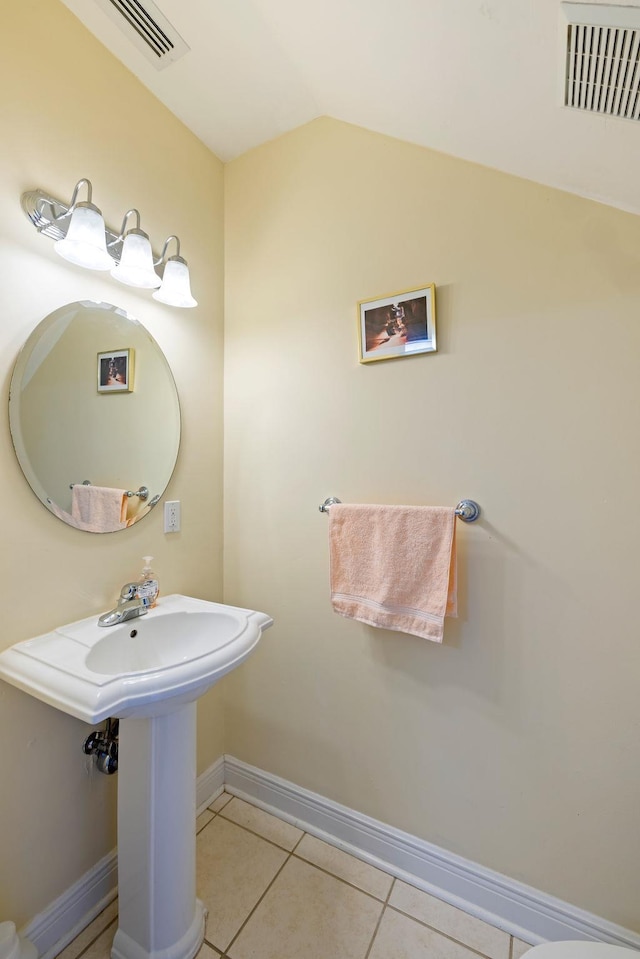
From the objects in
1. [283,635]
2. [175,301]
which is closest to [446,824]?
[283,635]

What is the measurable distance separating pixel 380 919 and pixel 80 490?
1514 millimetres

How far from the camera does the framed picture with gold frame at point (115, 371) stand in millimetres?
1153

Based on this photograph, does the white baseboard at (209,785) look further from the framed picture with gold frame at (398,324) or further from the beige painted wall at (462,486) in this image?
the framed picture with gold frame at (398,324)

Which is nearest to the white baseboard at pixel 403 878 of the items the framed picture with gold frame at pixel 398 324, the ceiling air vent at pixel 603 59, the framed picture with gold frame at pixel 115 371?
the framed picture with gold frame at pixel 115 371

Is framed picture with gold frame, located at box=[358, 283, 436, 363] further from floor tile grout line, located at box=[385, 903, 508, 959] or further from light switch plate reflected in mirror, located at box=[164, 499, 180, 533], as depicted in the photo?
Result: floor tile grout line, located at box=[385, 903, 508, 959]

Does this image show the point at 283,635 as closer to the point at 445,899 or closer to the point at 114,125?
the point at 445,899

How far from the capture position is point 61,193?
1037mm

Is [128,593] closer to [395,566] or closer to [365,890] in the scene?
[395,566]

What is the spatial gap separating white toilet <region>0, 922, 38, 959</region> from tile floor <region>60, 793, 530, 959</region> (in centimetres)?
15

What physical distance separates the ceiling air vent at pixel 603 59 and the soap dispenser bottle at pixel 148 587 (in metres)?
1.53

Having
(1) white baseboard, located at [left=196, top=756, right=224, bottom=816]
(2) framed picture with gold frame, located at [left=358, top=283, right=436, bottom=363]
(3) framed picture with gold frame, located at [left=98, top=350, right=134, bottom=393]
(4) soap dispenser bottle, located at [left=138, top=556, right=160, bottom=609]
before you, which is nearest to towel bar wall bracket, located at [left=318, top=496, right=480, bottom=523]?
(2) framed picture with gold frame, located at [left=358, top=283, right=436, bottom=363]

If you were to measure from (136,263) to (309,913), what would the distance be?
1966 mm

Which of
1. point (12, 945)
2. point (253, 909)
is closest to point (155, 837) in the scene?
point (12, 945)

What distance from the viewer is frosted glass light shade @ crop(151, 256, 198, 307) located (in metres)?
1.23
